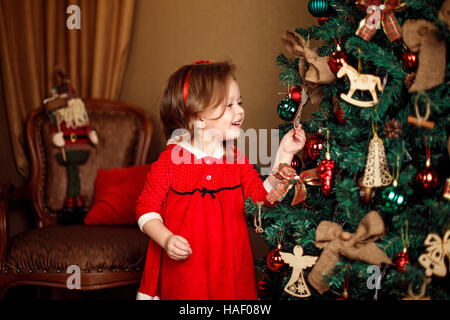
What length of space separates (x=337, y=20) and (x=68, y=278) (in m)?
1.40

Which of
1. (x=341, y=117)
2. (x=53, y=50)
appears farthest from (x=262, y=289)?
(x=53, y=50)

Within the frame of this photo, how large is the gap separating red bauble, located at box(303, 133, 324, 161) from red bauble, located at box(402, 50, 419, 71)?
312mm

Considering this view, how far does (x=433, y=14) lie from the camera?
105 centimetres

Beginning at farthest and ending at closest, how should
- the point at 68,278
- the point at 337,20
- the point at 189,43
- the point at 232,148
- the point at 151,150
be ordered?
the point at 151,150 → the point at 189,43 → the point at 68,278 → the point at 232,148 → the point at 337,20

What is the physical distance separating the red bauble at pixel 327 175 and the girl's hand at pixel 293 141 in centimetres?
18

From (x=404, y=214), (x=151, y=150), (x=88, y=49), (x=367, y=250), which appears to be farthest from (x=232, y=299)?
(x=88, y=49)

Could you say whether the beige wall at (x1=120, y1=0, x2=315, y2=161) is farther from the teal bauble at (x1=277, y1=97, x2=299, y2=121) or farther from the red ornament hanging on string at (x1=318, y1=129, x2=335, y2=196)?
the red ornament hanging on string at (x1=318, y1=129, x2=335, y2=196)

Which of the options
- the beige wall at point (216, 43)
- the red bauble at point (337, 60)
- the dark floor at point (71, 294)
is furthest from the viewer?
the dark floor at point (71, 294)

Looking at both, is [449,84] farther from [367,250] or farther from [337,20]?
[367,250]

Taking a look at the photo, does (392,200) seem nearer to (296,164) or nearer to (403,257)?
(403,257)

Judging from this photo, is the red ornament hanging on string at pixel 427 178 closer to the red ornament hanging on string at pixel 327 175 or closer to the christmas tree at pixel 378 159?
the christmas tree at pixel 378 159

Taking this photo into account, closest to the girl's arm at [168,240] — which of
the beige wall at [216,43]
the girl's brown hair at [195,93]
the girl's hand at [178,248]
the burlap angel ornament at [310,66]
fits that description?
the girl's hand at [178,248]

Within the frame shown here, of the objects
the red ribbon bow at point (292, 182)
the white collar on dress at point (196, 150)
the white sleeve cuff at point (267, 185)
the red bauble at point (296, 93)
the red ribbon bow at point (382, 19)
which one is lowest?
the white sleeve cuff at point (267, 185)

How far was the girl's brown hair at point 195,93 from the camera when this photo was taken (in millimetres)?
1460
